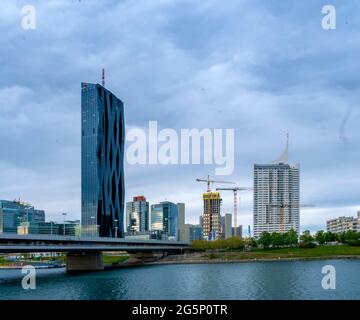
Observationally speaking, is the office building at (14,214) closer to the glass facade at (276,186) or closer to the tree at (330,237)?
the tree at (330,237)

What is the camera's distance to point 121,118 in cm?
16588

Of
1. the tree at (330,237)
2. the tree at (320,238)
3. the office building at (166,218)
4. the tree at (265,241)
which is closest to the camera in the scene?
the tree at (265,241)

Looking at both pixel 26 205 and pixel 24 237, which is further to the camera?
pixel 26 205

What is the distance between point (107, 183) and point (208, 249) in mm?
48321

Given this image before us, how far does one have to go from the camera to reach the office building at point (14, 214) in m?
136

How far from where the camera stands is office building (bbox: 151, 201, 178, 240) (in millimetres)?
181250

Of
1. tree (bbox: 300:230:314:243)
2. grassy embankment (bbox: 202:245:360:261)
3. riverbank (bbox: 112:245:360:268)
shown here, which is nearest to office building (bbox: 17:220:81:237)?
riverbank (bbox: 112:245:360:268)

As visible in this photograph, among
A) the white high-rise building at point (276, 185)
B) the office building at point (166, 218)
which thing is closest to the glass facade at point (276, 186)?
the white high-rise building at point (276, 185)

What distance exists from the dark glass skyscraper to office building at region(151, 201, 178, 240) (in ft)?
83.9

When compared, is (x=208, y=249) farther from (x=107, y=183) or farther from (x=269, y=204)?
(x=269, y=204)

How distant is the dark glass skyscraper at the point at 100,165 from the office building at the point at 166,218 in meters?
25.6

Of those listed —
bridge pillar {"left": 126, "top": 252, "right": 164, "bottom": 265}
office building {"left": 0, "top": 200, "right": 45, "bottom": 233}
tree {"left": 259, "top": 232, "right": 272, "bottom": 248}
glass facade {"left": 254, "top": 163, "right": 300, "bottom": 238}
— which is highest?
glass facade {"left": 254, "top": 163, "right": 300, "bottom": 238}

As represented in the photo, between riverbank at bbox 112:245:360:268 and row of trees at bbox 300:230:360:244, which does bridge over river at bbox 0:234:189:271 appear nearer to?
riverbank at bbox 112:245:360:268
